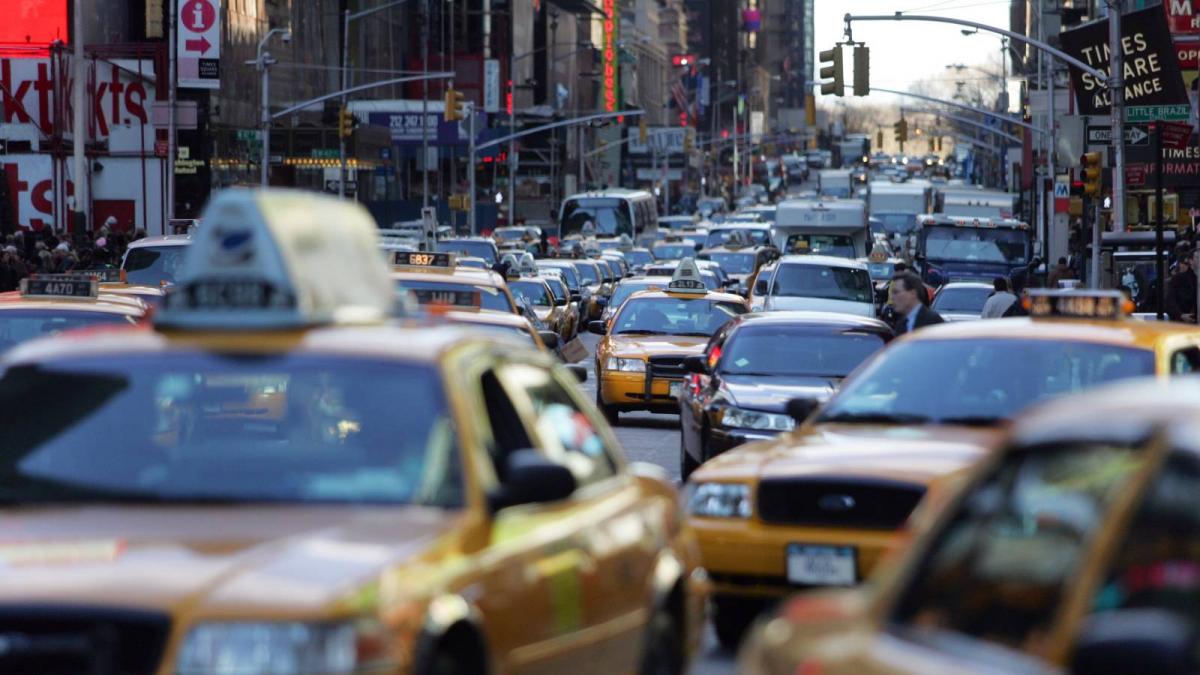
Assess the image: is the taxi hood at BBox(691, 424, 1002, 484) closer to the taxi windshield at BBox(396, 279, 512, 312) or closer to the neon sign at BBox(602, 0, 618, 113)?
the taxi windshield at BBox(396, 279, 512, 312)

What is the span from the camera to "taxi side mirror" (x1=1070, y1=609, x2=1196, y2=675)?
139 inches

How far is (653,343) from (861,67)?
20757 millimetres

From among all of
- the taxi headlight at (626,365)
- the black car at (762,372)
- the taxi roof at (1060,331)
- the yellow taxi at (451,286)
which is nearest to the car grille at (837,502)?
the taxi roof at (1060,331)

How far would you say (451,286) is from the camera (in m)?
20.6

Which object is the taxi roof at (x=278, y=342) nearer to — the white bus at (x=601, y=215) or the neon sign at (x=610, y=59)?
the white bus at (x=601, y=215)

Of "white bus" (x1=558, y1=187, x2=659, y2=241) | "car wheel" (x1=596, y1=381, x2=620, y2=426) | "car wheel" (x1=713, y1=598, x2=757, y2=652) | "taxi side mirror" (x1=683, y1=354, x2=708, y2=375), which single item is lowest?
"car wheel" (x1=596, y1=381, x2=620, y2=426)

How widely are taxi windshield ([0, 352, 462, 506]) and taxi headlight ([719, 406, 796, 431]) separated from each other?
335 inches

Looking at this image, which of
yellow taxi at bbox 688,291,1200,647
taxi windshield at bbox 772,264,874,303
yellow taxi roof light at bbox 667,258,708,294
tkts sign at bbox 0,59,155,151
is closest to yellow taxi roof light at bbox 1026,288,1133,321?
yellow taxi at bbox 688,291,1200,647

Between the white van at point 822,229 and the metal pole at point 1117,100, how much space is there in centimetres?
1423

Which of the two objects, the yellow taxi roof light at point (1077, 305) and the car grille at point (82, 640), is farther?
the yellow taxi roof light at point (1077, 305)

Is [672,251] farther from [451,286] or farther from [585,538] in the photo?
[585,538]

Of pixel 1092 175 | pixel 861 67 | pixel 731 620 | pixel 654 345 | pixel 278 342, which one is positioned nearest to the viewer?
pixel 278 342

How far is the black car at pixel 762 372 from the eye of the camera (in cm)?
1609

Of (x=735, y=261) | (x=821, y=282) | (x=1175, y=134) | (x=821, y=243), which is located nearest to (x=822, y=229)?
(x=821, y=243)
